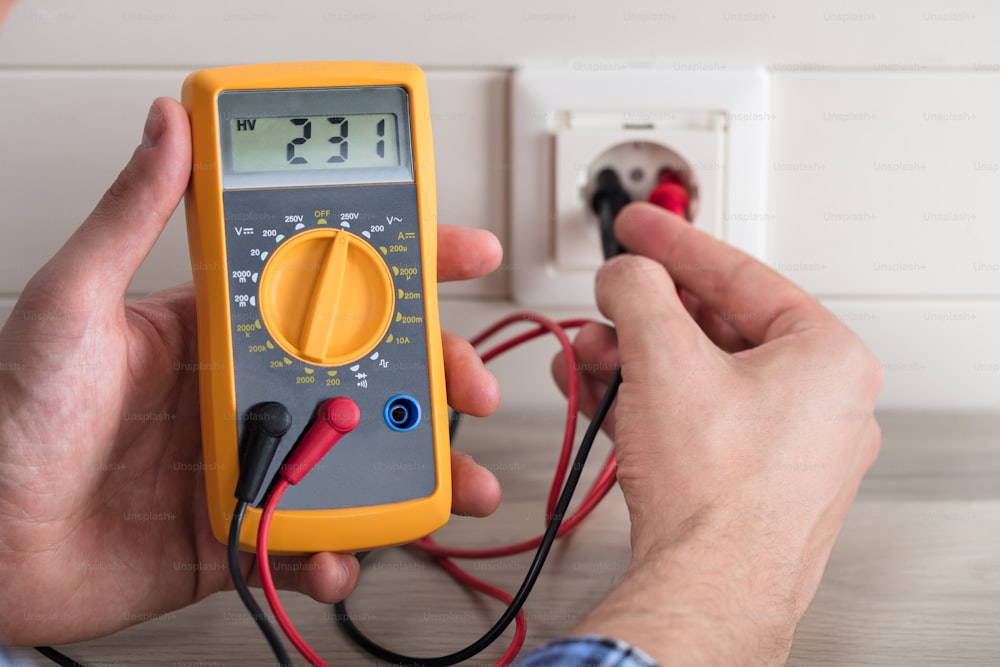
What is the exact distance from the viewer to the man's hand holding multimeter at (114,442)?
47 cm

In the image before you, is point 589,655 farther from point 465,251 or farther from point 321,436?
point 465,251

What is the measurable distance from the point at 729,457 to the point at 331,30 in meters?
0.41

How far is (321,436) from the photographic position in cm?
47

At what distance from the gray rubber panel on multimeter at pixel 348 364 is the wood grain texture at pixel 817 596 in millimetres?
76

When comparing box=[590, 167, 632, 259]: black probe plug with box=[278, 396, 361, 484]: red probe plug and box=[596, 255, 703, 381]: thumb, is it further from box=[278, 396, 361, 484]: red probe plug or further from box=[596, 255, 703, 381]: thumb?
box=[278, 396, 361, 484]: red probe plug

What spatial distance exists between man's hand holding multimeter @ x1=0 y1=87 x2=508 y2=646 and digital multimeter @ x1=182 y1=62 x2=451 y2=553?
28 millimetres

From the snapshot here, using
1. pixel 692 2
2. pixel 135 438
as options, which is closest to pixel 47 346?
pixel 135 438

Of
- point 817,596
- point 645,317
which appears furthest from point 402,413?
point 817,596

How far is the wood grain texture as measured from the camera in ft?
1.55

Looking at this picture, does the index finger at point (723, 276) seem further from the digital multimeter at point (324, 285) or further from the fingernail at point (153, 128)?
the fingernail at point (153, 128)

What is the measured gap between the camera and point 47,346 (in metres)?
0.48

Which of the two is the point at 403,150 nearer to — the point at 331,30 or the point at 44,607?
the point at 331,30

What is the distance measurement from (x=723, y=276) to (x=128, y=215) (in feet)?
1.18

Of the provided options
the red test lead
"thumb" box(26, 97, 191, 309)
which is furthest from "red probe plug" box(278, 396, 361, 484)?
"thumb" box(26, 97, 191, 309)
